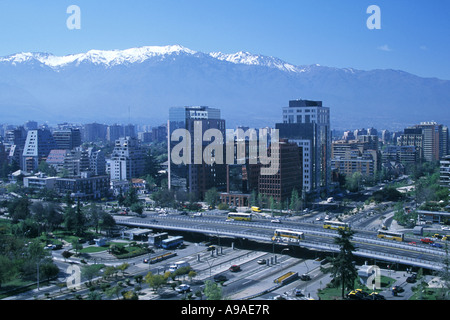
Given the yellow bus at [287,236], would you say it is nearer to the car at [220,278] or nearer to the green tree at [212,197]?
the car at [220,278]

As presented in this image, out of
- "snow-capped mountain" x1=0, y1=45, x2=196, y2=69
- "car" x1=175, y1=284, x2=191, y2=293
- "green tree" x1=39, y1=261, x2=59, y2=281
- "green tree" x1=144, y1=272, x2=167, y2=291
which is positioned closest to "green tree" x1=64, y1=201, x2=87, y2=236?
"green tree" x1=39, y1=261, x2=59, y2=281

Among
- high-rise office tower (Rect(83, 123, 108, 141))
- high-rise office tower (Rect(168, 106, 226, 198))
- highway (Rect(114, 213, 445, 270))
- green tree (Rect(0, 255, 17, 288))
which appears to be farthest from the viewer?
high-rise office tower (Rect(83, 123, 108, 141))

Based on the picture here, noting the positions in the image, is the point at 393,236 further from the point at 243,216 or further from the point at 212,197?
the point at 212,197

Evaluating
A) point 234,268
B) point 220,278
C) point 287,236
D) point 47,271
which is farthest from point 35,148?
point 220,278

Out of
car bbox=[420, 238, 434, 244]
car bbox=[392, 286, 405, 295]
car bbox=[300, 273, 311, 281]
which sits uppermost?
car bbox=[420, 238, 434, 244]

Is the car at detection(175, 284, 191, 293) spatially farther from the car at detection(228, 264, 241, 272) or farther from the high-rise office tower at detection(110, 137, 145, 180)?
the high-rise office tower at detection(110, 137, 145, 180)

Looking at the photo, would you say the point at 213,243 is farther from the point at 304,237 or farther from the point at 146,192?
the point at 146,192

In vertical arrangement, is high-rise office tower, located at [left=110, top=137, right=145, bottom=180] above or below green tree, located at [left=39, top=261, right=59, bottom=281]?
above
